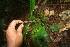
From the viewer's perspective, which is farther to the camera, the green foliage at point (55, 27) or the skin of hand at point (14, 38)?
the green foliage at point (55, 27)

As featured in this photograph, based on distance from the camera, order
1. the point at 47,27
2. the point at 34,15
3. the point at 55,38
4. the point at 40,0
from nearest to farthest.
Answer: the point at 55,38
the point at 47,27
the point at 34,15
the point at 40,0

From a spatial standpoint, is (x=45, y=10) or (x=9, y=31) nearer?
(x=9, y=31)

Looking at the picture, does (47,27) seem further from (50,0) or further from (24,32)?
(50,0)

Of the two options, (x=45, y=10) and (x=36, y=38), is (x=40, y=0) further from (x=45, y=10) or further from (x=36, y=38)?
(x=36, y=38)

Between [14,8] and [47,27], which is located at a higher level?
[14,8]

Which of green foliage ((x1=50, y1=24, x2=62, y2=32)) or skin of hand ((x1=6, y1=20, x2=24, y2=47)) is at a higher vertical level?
green foliage ((x1=50, y1=24, x2=62, y2=32))

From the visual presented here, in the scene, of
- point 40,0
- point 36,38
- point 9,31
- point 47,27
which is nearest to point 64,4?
point 40,0

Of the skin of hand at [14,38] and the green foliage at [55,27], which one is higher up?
the green foliage at [55,27]

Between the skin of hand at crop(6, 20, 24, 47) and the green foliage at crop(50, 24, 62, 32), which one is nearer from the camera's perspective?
the skin of hand at crop(6, 20, 24, 47)

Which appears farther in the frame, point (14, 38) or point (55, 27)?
point (55, 27)

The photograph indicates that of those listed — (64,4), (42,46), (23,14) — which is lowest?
(42,46)

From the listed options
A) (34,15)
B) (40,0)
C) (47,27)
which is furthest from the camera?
(40,0)
